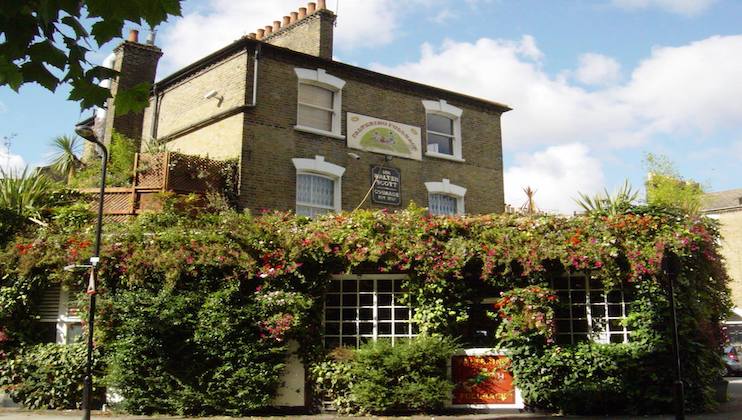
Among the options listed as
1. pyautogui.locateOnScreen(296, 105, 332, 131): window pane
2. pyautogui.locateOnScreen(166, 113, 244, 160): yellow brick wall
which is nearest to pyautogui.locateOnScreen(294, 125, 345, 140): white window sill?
pyautogui.locateOnScreen(296, 105, 332, 131): window pane

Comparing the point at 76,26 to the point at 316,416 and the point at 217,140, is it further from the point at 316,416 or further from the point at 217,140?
the point at 217,140

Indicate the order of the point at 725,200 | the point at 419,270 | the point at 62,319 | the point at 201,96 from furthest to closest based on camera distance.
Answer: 1. the point at 725,200
2. the point at 201,96
3. the point at 62,319
4. the point at 419,270

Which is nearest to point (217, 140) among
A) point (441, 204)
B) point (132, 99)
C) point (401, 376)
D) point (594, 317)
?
point (441, 204)

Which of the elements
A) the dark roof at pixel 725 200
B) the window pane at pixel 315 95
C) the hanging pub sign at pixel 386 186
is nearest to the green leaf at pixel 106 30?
the window pane at pixel 315 95

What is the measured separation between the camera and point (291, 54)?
18750mm

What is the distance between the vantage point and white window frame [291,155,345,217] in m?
18.1

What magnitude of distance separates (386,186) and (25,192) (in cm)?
965

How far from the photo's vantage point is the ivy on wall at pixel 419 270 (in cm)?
1198

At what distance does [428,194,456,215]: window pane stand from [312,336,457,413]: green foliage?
886 cm

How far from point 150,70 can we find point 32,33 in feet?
59.2

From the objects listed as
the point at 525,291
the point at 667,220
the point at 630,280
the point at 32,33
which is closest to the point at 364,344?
the point at 525,291

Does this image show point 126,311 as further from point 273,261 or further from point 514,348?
point 514,348

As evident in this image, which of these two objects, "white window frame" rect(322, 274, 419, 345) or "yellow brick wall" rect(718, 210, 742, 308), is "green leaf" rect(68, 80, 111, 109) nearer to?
"white window frame" rect(322, 274, 419, 345)

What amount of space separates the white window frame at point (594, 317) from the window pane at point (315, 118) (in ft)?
29.9
